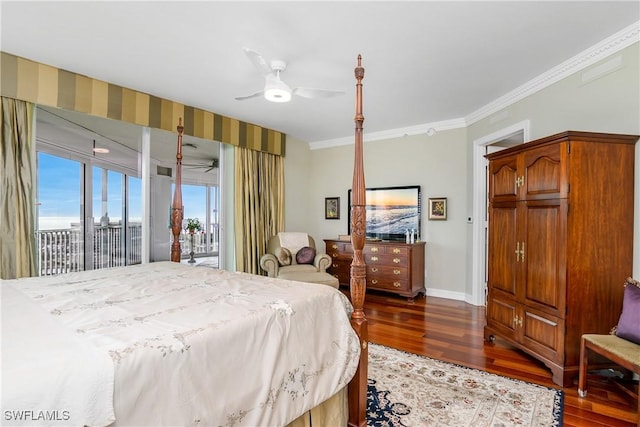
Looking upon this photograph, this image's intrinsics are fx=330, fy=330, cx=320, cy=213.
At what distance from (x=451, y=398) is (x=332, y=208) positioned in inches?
164

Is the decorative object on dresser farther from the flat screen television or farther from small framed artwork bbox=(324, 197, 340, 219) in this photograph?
small framed artwork bbox=(324, 197, 340, 219)

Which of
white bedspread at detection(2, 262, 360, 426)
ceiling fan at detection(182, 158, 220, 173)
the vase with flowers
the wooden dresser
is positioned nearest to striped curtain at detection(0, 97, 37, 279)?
white bedspread at detection(2, 262, 360, 426)

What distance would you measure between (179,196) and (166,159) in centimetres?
139

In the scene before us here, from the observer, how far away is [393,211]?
17.8 ft

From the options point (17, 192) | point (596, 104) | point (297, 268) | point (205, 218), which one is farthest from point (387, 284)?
point (17, 192)

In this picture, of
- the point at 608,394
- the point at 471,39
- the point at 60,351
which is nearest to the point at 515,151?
the point at 471,39

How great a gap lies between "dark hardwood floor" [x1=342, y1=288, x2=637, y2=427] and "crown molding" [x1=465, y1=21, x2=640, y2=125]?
2575mm

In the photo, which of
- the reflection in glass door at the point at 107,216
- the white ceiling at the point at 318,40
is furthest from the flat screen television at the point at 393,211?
the reflection in glass door at the point at 107,216

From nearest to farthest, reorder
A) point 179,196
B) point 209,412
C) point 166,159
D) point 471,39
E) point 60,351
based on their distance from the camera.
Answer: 1. point 60,351
2. point 209,412
3. point 471,39
4. point 179,196
5. point 166,159

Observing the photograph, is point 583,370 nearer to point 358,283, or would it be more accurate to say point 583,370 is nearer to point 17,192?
point 358,283

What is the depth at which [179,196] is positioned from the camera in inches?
130

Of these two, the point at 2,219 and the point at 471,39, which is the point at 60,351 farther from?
the point at 471,39

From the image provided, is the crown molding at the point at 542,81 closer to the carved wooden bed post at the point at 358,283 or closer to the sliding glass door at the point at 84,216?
the carved wooden bed post at the point at 358,283

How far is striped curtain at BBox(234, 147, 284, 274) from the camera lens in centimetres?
497
